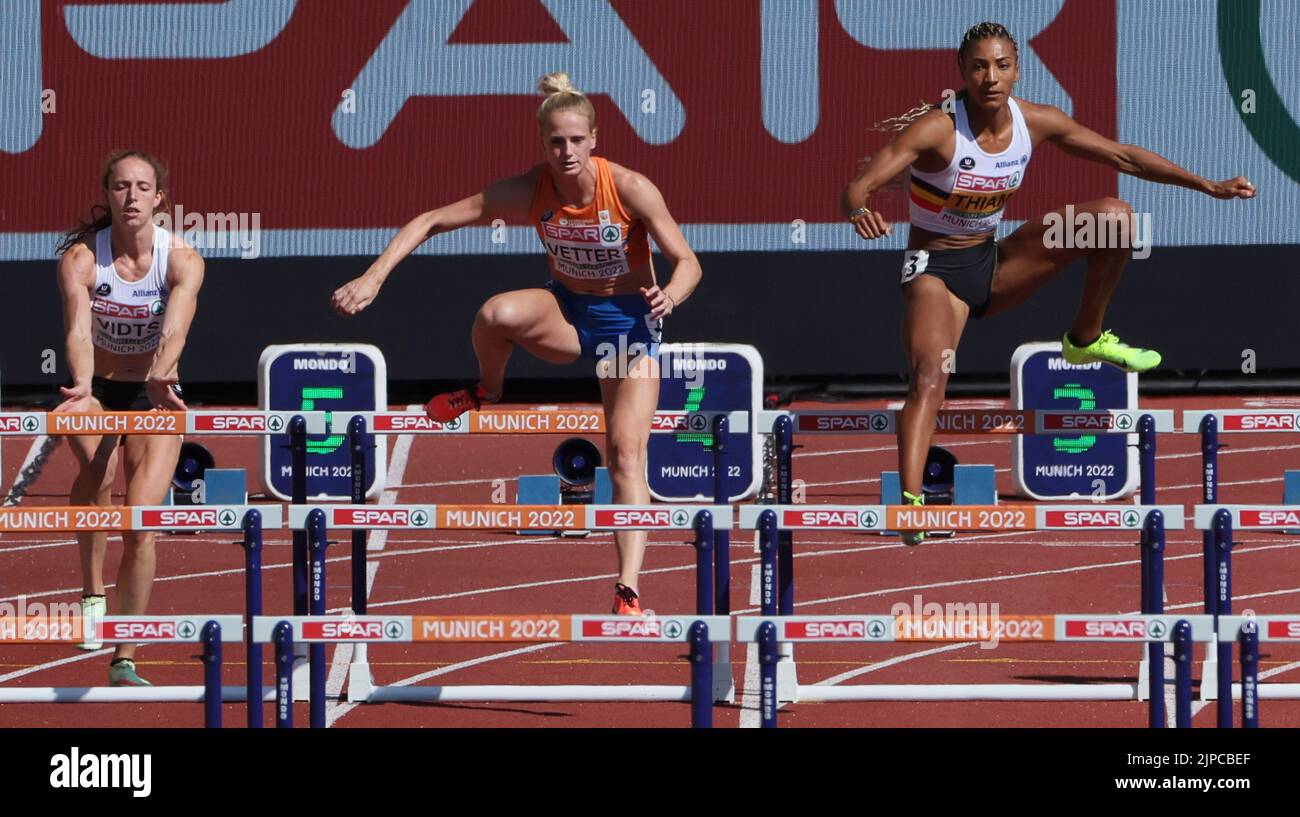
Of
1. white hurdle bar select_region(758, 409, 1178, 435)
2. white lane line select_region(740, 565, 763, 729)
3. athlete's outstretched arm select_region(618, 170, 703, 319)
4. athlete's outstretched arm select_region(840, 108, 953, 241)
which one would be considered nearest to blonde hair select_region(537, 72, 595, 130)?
athlete's outstretched arm select_region(618, 170, 703, 319)

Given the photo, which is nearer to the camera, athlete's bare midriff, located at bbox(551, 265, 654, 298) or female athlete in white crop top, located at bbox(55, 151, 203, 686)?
athlete's bare midriff, located at bbox(551, 265, 654, 298)

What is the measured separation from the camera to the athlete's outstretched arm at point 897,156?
6.73m

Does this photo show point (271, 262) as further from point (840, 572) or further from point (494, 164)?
point (840, 572)

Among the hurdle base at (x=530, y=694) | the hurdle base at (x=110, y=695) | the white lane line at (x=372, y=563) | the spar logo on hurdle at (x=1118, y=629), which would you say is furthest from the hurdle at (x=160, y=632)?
the spar logo on hurdle at (x=1118, y=629)

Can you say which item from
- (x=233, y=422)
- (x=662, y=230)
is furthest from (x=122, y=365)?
(x=662, y=230)

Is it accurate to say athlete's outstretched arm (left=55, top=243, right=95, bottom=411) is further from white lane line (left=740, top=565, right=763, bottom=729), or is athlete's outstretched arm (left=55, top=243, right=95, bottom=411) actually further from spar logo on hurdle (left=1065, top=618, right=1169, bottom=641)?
spar logo on hurdle (left=1065, top=618, right=1169, bottom=641)

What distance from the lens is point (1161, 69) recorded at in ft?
→ 54.0

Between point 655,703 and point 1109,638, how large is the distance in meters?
2.42

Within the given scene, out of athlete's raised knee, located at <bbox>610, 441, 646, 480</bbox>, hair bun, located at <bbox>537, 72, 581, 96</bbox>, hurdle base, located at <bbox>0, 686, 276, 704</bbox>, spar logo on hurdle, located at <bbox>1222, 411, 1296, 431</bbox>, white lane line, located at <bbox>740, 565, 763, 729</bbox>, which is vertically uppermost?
hair bun, located at <bbox>537, 72, 581, 96</bbox>

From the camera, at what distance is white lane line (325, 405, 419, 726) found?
8.09 metres

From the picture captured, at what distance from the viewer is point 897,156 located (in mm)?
6957

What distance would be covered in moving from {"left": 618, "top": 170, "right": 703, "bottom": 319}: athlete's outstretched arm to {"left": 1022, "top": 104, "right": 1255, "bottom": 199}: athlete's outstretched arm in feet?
4.62
